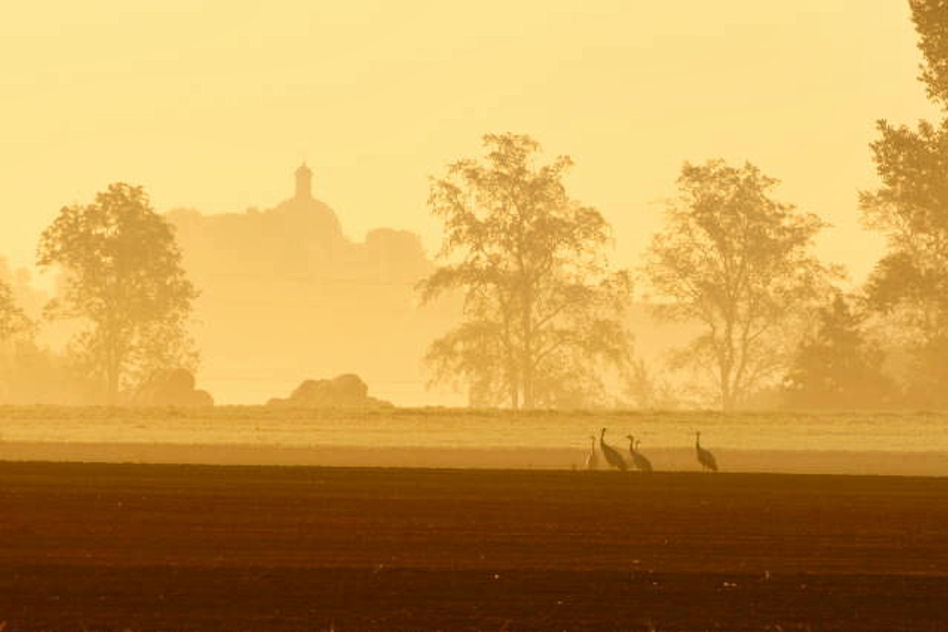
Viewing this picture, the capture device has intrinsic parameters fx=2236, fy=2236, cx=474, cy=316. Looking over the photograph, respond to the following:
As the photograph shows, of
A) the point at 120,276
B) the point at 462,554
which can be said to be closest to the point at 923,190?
the point at 120,276

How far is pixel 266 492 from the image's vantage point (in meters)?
37.7

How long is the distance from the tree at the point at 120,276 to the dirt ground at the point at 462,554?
5748 cm

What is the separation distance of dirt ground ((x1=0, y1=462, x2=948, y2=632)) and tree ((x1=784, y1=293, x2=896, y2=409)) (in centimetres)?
4513

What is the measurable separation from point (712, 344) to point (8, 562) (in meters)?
76.4

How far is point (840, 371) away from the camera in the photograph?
87000mm

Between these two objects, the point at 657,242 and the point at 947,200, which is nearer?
the point at 947,200

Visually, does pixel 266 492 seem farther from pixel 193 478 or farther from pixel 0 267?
pixel 0 267

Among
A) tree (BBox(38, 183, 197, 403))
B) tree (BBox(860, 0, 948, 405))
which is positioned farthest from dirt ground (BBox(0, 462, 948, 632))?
tree (BBox(38, 183, 197, 403))

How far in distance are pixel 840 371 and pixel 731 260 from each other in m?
13.5

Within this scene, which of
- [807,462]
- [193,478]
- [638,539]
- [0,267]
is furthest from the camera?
[0,267]

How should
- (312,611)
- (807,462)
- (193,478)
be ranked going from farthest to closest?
(807,462) < (193,478) < (312,611)

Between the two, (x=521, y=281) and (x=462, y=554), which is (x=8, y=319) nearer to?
(x=521, y=281)

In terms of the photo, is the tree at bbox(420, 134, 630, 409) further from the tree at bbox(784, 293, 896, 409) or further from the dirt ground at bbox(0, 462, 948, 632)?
the dirt ground at bbox(0, 462, 948, 632)

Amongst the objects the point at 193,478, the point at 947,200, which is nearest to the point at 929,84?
the point at 947,200
